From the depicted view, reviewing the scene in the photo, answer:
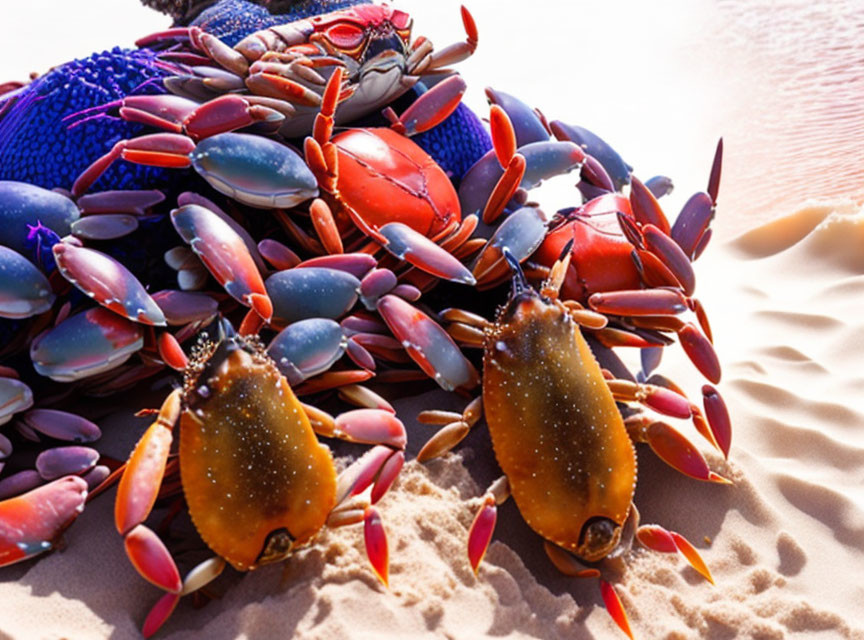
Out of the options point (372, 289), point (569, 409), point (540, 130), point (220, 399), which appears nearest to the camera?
point (220, 399)

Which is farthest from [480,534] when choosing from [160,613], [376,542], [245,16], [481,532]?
[245,16]

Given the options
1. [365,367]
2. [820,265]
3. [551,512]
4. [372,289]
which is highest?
[372,289]

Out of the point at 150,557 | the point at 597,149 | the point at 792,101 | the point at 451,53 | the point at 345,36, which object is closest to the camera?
the point at 150,557

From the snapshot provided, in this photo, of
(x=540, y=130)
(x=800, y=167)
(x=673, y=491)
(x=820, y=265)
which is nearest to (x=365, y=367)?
(x=673, y=491)

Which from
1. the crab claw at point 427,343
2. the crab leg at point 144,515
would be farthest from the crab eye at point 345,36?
the crab leg at point 144,515

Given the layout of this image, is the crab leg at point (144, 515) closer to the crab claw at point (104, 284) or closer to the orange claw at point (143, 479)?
the orange claw at point (143, 479)

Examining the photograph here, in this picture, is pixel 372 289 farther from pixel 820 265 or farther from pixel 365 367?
pixel 820 265

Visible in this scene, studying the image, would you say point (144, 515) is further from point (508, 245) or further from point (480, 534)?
point (508, 245)
